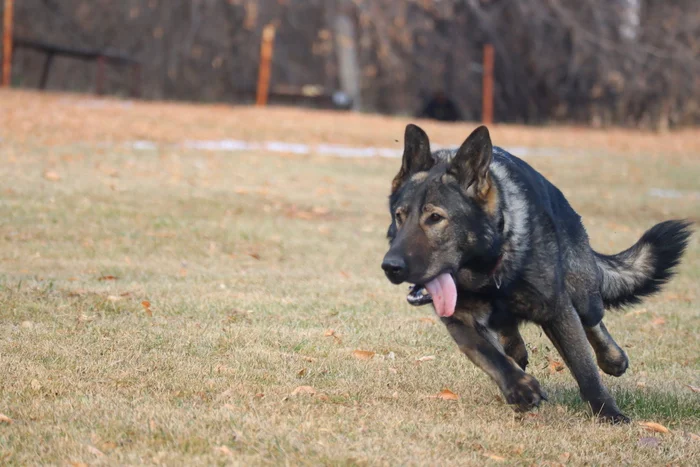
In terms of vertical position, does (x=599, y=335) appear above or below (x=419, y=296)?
below

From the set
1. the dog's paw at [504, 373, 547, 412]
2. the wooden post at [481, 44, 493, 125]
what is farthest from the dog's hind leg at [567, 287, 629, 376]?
the wooden post at [481, 44, 493, 125]

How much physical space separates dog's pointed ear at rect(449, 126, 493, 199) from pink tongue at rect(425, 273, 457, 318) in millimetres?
430

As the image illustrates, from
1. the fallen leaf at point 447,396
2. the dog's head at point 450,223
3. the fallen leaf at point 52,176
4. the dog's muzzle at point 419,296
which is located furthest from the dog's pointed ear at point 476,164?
the fallen leaf at point 52,176

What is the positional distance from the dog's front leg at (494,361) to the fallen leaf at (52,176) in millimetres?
8978

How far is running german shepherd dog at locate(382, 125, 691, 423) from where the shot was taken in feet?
15.9

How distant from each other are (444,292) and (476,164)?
24.8 inches

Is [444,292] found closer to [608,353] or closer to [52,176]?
[608,353]

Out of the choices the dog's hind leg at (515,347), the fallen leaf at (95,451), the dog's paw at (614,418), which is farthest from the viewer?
the dog's hind leg at (515,347)

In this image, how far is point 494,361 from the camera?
16.3 feet

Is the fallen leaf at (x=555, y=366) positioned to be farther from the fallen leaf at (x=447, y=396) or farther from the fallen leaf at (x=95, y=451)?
the fallen leaf at (x=95, y=451)

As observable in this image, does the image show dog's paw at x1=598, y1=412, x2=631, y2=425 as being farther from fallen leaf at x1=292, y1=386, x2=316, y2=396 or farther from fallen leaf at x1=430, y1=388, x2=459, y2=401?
fallen leaf at x1=292, y1=386, x2=316, y2=396

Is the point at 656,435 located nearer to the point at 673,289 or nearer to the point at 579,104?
the point at 673,289

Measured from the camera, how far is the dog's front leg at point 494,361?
192 inches

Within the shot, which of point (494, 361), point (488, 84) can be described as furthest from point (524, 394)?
point (488, 84)
